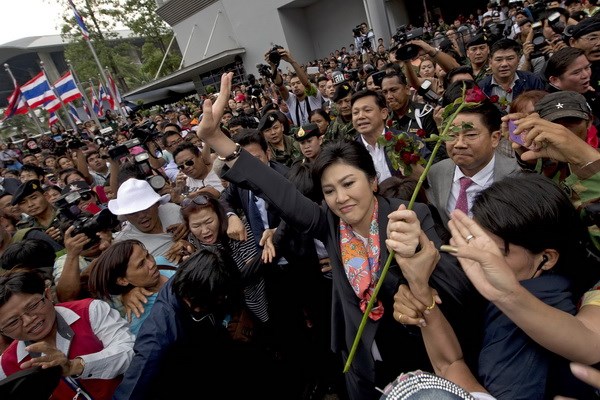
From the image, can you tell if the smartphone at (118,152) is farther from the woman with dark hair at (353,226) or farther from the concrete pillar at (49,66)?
the concrete pillar at (49,66)

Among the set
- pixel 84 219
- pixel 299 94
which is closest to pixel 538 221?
pixel 84 219

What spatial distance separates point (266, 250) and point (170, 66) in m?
31.2

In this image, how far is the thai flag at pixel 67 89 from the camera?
10750mm

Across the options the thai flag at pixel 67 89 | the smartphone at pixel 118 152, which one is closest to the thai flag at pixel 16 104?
the thai flag at pixel 67 89

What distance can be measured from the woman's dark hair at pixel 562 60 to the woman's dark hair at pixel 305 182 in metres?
2.19

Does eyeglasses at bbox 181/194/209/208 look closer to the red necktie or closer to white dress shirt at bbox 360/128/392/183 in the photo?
white dress shirt at bbox 360/128/392/183

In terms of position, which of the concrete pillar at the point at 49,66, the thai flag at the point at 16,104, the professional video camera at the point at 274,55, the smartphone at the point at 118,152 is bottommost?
the smartphone at the point at 118,152

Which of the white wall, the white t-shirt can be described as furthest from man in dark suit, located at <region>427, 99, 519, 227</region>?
the white wall

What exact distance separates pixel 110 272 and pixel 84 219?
2.60 ft

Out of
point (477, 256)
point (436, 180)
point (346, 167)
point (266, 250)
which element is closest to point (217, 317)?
point (266, 250)

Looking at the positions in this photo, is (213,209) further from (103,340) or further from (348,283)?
(348,283)

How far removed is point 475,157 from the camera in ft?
6.64

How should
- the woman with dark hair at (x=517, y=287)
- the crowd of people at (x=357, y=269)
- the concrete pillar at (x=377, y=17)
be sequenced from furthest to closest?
the concrete pillar at (x=377, y=17)
the crowd of people at (x=357, y=269)
the woman with dark hair at (x=517, y=287)

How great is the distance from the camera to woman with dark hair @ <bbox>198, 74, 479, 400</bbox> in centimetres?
159
